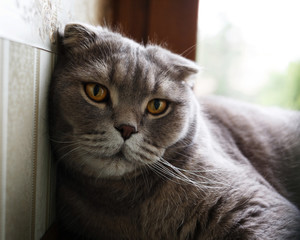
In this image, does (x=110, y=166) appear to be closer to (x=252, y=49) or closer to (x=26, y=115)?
(x=26, y=115)

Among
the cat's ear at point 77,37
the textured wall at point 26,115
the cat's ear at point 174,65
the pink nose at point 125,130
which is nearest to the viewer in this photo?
the textured wall at point 26,115

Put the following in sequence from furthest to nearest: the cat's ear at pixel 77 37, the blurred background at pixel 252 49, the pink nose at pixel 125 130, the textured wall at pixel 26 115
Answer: the blurred background at pixel 252 49
the cat's ear at pixel 77 37
the pink nose at pixel 125 130
the textured wall at pixel 26 115

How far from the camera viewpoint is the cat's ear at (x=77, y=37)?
44.4 inches

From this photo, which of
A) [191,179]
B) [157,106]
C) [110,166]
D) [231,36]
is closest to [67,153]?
[110,166]

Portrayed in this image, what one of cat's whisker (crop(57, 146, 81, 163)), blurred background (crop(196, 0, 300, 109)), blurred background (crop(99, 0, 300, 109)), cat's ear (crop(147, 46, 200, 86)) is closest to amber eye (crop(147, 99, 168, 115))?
cat's ear (crop(147, 46, 200, 86))

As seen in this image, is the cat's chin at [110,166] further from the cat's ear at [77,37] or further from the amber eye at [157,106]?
the cat's ear at [77,37]

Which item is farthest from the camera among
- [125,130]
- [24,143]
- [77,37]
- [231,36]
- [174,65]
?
[231,36]

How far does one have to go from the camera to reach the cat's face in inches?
40.6

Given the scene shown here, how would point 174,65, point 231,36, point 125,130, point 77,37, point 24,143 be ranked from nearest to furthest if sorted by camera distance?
point 24,143 < point 125,130 < point 77,37 < point 174,65 < point 231,36

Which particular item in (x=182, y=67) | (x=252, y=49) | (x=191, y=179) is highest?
(x=252, y=49)

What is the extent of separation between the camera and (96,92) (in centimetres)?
109

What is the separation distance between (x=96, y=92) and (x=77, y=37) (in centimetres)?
21

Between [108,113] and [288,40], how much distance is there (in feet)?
3.90

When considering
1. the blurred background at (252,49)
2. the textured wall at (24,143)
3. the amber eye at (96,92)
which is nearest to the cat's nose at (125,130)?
the amber eye at (96,92)
